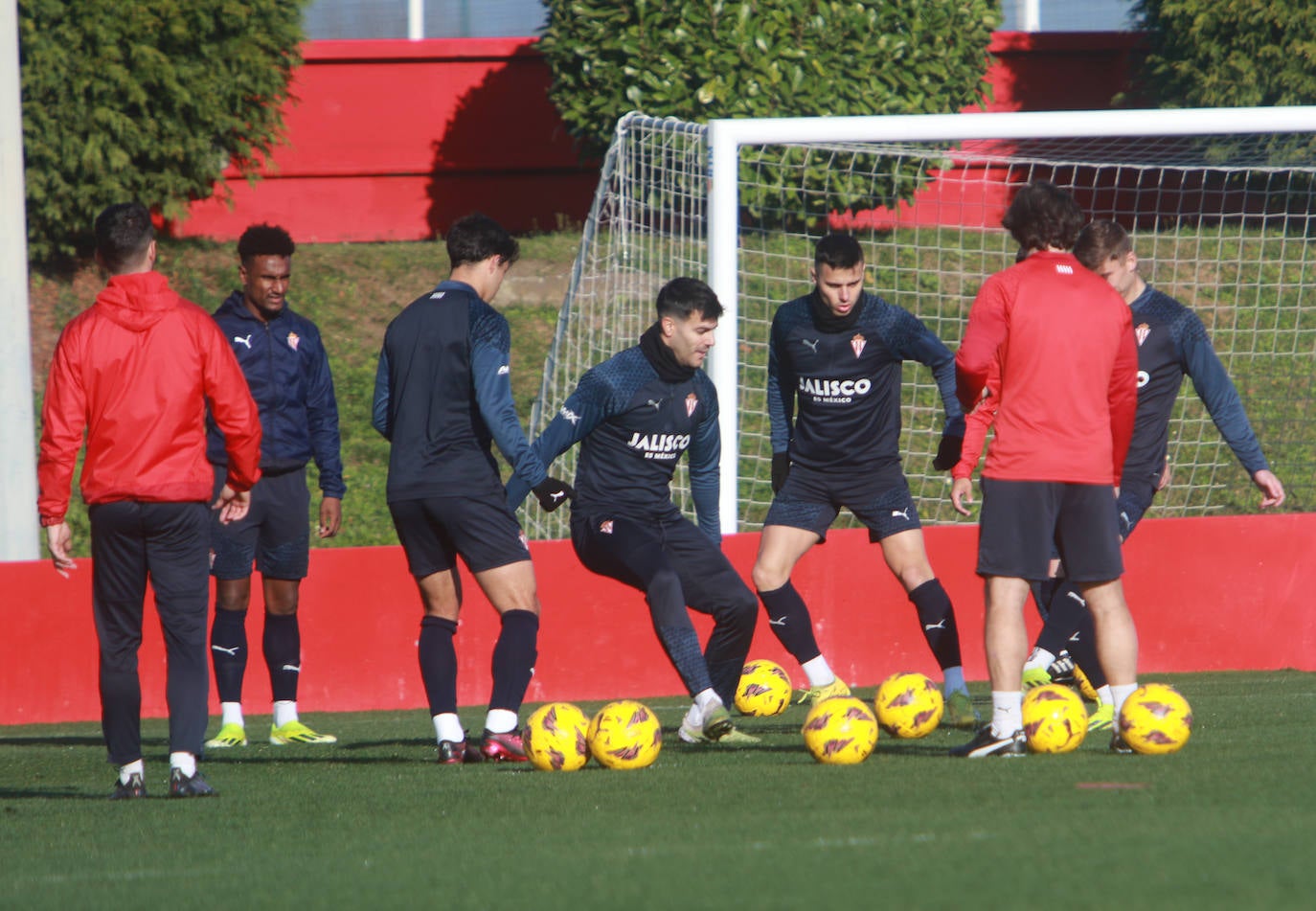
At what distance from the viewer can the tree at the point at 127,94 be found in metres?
15.8

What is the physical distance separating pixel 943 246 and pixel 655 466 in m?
8.82

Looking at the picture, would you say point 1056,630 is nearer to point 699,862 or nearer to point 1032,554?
point 1032,554

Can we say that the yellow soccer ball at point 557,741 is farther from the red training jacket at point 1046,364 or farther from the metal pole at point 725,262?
the metal pole at point 725,262

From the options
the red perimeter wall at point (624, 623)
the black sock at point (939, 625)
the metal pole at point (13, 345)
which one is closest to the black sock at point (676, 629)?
the black sock at point (939, 625)

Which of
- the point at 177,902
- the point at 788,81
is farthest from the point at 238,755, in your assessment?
the point at 788,81

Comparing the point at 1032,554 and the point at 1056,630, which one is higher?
the point at 1032,554

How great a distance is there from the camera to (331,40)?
19.5 metres

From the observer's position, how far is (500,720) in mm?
6816

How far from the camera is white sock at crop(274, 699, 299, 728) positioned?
7957 millimetres

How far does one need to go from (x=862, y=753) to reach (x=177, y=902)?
2.76 meters

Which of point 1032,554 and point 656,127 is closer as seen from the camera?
point 1032,554

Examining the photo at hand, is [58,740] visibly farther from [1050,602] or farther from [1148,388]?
[1148,388]

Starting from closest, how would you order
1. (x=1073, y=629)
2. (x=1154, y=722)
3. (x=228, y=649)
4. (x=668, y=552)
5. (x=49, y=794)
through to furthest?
(x=1154, y=722), (x=49, y=794), (x=668, y=552), (x=1073, y=629), (x=228, y=649)

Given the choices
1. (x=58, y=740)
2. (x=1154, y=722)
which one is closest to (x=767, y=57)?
(x=58, y=740)
